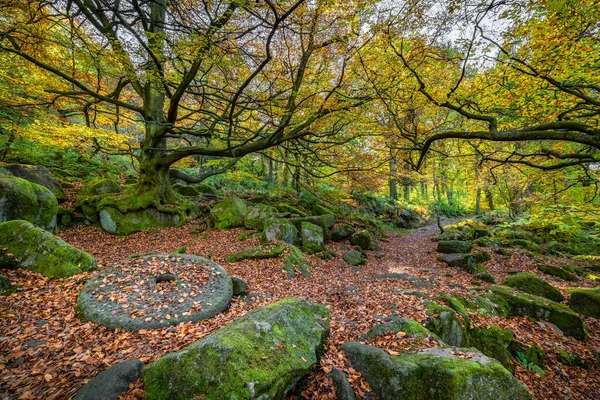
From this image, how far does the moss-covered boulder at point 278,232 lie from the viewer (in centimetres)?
921

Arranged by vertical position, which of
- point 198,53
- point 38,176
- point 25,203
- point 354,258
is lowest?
point 354,258

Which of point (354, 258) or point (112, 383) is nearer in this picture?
point (112, 383)

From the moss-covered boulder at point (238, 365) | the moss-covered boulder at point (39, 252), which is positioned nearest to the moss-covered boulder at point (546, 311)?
the moss-covered boulder at point (238, 365)

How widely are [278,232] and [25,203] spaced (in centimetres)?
734

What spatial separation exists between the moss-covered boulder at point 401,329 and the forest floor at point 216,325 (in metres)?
0.15

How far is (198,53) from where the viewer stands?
6375 mm

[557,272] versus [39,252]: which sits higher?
[39,252]

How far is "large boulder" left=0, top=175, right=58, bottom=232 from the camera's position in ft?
21.6

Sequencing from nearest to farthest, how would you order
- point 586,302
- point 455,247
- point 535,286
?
1. point 586,302
2. point 535,286
3. point 455,247

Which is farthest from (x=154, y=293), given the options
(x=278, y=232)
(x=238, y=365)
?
(x=278, y=232)

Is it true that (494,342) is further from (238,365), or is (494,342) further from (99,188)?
(99,188)

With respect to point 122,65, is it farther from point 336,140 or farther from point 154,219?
point 336,140

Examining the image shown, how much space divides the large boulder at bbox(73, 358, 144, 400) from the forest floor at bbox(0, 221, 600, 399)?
111 mm

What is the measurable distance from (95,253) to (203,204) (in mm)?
5330
